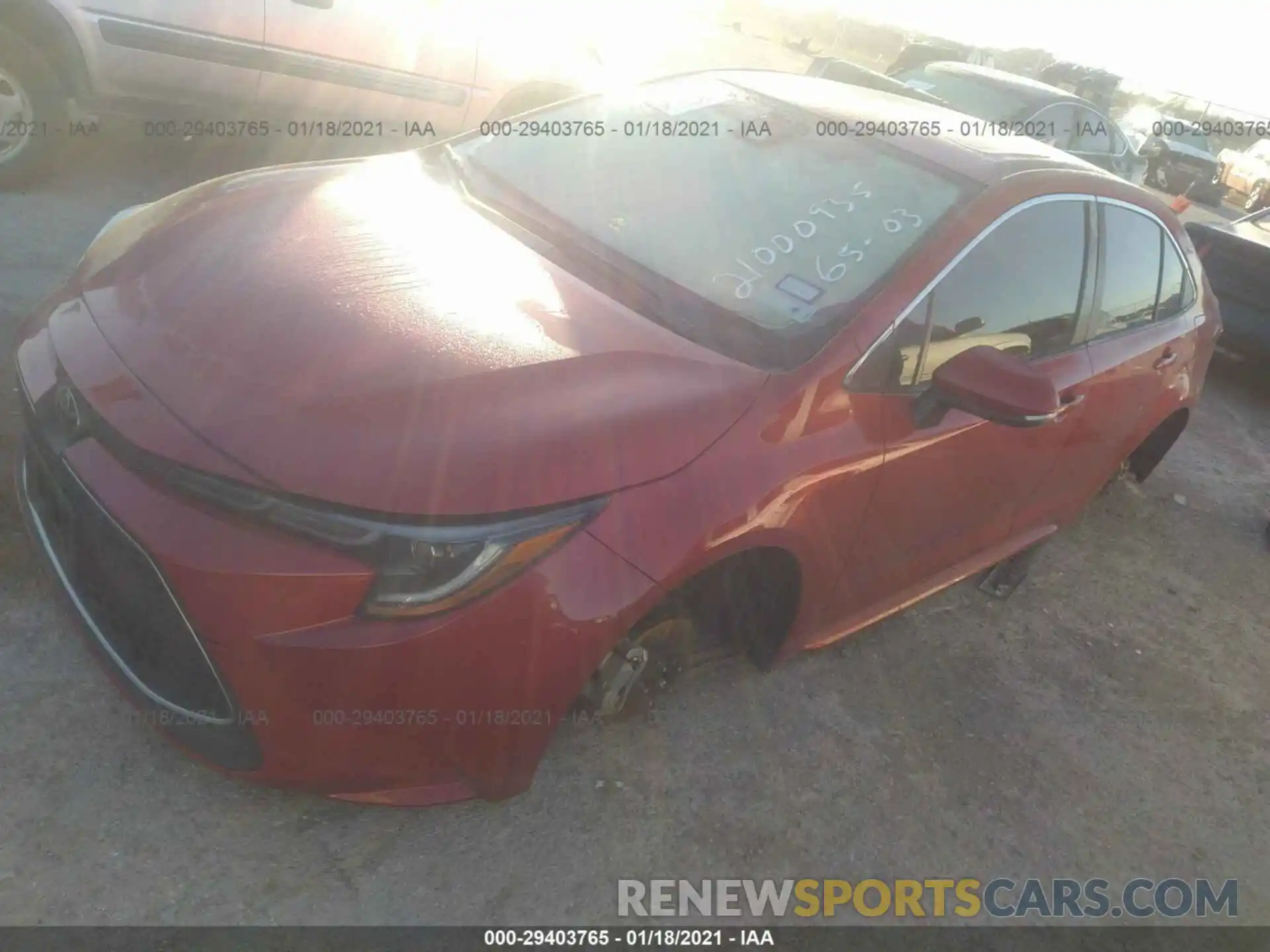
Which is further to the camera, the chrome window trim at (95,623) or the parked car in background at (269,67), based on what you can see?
the parked car in background at (269,67)

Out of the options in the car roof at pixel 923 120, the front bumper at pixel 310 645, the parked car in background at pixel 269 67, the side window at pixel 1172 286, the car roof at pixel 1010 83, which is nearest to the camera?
the front bumper at pixel 310 645

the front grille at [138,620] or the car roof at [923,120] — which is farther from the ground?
the car roof at [923,120]

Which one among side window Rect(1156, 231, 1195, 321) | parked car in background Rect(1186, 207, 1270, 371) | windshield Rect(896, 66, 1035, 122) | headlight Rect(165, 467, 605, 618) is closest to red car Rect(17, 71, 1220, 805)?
headlight Rect(165, 467, 605, 618)

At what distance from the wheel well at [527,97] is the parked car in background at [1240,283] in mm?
4475

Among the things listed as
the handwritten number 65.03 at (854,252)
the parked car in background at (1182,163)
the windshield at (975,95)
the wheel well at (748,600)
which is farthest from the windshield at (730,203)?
the parked car in background at (1182,163)

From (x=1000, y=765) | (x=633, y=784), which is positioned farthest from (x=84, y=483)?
(x=1000, y=765)

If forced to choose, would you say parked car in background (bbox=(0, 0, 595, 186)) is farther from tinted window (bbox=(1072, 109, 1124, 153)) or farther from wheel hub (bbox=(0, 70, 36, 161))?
tinted window (bbox=(1072, 109, 1124, 153))

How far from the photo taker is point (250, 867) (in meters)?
2.14

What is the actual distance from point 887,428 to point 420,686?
54.6 inches

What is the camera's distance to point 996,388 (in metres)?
2.49

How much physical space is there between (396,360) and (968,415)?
1.62m

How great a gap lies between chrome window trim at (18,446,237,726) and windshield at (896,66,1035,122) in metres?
7.67

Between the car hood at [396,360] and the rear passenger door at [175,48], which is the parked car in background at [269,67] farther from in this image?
the car hood at [396,360]

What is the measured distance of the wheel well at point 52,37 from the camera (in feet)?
15.6
